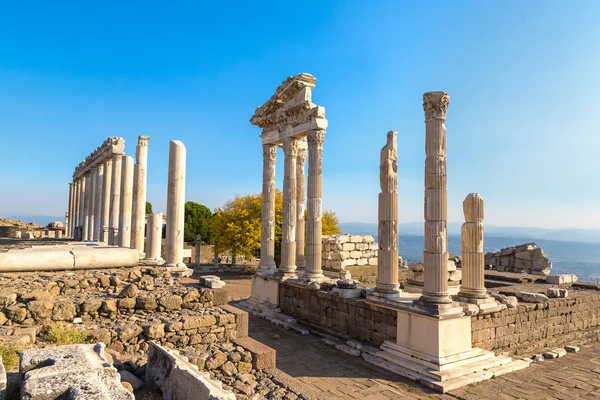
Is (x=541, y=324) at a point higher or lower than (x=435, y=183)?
lower

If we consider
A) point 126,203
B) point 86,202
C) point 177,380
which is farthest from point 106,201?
point 177,380

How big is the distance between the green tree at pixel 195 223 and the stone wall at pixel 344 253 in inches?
1028

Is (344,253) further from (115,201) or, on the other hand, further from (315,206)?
(115,201)

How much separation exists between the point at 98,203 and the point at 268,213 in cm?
1532

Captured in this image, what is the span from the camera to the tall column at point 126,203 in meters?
20.7

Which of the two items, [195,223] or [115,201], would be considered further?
[195,223]

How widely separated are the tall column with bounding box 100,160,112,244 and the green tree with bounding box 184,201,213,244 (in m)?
21.4

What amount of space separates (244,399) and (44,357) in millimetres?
3193

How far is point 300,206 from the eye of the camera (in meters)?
17.3

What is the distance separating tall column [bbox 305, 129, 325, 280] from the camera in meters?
14.5

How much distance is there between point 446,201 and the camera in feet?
34.1

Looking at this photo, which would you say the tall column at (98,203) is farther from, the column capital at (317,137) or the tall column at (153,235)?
the column capital at (317,137)

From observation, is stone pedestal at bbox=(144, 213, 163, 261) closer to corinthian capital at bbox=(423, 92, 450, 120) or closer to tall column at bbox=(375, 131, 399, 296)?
tall column at bbox=(375, 131, 399, 296)

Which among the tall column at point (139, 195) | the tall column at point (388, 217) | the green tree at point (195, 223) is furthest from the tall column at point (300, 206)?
the green tree at point (195, 223)
